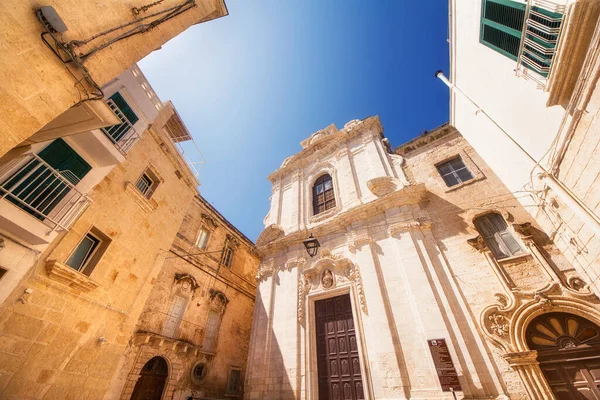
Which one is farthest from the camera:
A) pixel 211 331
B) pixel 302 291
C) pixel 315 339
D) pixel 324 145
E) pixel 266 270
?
pixel 324 145

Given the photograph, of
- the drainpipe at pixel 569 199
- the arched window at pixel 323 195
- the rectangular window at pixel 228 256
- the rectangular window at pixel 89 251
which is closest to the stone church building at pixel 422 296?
the arched window at pixel 323 195

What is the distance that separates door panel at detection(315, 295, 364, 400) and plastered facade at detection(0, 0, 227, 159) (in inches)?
359

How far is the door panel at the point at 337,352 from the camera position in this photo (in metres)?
7.59

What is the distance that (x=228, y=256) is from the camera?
14.9m

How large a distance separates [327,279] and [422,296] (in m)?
3.49

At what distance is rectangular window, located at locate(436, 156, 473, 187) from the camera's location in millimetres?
9219

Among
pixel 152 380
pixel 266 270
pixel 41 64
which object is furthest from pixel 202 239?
pixel 41 64

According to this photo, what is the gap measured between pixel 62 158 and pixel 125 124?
2.30m

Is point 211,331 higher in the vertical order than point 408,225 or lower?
lower

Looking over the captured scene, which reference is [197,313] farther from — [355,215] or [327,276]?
[355,215]

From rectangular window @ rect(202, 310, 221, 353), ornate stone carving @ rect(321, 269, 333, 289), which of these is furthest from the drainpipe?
rectangular window @ rect(202, 310, 221, 353)

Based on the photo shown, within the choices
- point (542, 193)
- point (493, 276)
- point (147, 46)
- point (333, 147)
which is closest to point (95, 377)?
point (147, 46)

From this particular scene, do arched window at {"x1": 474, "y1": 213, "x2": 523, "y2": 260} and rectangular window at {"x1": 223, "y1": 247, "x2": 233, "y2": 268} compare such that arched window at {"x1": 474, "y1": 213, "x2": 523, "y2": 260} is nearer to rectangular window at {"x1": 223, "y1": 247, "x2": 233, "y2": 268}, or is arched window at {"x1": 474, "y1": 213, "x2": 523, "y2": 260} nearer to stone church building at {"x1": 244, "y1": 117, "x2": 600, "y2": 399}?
stone church building at {"x1": 244, "y1": 117, "x2": 600, "y2": 399}

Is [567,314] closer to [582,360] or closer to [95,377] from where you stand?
[582,360]
